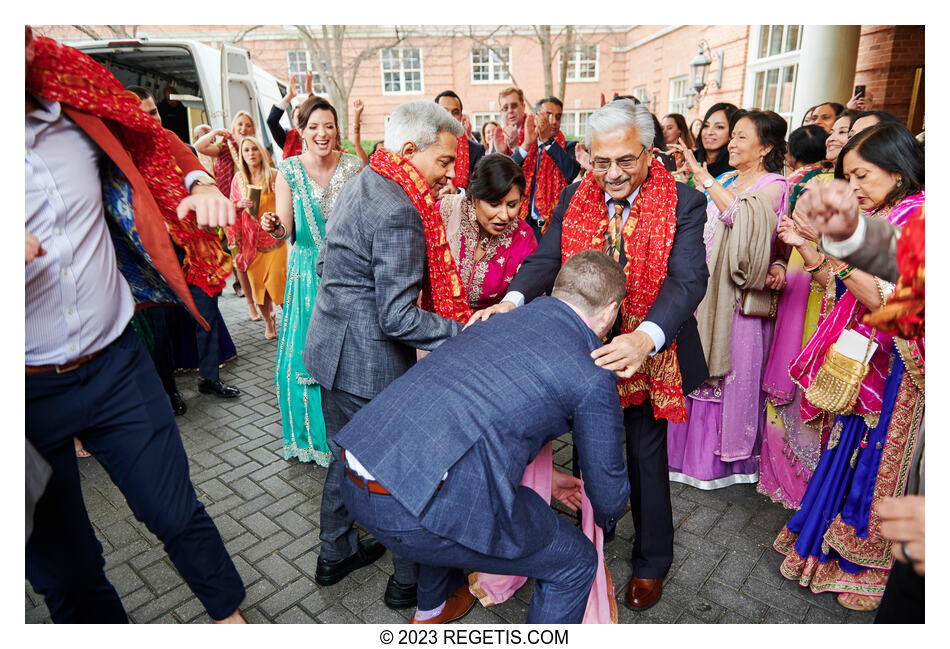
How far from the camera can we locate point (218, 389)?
4.75 metres

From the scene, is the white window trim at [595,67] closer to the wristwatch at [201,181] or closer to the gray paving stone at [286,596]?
the wristwatch at [201,181]

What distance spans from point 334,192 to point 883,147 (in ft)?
8.96

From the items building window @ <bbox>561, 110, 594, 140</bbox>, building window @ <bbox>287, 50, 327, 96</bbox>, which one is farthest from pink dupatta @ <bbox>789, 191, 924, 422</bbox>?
building window @ <bbox>561, 110, 594, 140</bbox>

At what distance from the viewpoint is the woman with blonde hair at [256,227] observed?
5.39 meters

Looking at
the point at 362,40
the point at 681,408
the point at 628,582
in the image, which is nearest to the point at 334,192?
the point at 681,408

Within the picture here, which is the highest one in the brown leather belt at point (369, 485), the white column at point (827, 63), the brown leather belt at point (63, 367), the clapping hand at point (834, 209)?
the white column at point (827, 63)

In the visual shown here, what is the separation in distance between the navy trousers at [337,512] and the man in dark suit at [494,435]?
580mm

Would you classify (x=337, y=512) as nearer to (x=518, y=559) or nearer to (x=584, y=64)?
(x=518, y=559)

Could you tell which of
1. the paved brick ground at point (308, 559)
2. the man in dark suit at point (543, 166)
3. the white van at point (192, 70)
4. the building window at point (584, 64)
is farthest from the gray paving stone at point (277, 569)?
the building window at point (584, 64)

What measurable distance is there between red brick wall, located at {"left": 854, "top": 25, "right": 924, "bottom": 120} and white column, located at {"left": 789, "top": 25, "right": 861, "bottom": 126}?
1928 mm

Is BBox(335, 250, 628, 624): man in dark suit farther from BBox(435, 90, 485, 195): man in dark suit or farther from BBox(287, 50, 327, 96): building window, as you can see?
BBox(287, 50, 327, 96): building window

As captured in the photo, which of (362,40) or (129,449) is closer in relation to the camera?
(129,449)

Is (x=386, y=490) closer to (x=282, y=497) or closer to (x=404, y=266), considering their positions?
(x=404, y=266)
